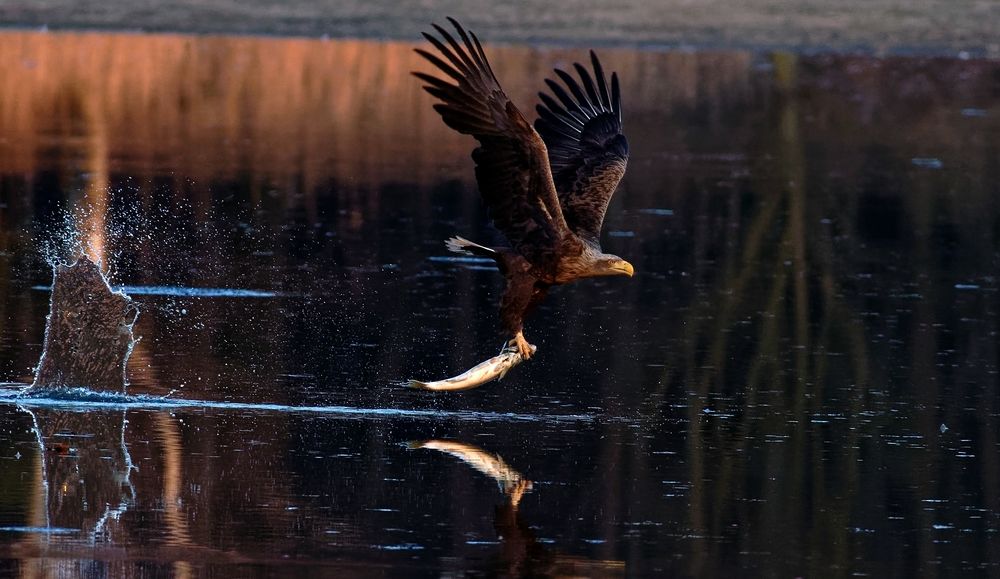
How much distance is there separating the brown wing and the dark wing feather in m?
0.60

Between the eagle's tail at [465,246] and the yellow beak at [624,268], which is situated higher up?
the eagle's tail at [465,246]

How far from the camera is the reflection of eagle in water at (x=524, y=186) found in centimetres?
909

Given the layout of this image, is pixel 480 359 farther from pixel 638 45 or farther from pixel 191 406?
pixel 638 45

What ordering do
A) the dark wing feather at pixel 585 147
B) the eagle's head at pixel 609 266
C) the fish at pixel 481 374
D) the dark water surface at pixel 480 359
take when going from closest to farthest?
the dark water surface at pixel 480 359
the fish at pixel 481 374
the eagle's head at pixel 609 266
the dark wing feather at pixel 585 147

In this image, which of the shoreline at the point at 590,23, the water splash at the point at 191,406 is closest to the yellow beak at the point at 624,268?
the water splash at the point at 191,406

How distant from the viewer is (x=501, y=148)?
919 cm

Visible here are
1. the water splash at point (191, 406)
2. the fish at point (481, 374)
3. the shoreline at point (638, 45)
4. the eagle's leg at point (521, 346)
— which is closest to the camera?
the fish at point (481, 374)

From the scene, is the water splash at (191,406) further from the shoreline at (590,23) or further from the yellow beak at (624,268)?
the shoreline at (590,23)

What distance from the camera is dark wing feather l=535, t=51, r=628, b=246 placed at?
1037 centimetres

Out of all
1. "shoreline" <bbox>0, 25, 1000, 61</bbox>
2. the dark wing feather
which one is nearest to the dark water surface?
the dark wing feather

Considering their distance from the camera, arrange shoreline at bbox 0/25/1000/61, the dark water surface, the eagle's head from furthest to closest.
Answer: shoreline at bbox 0/25/1000/61, the eagle's head, the dark water surface

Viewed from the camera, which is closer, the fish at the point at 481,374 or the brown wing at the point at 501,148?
the brown wing at the point at 501,148

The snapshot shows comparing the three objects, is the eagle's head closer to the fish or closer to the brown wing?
the brown wing

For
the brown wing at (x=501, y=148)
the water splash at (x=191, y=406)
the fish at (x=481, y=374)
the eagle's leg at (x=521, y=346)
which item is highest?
the brown wing at (x=501, y=148)
